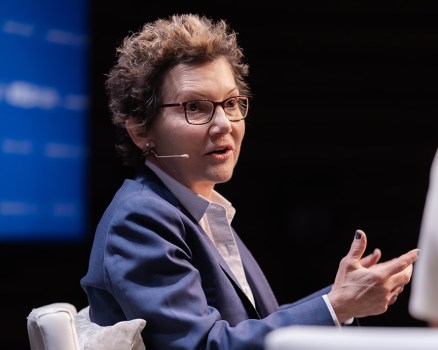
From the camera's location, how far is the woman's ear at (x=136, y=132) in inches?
99.1

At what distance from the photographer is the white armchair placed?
2.08 meters

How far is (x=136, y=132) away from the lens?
99.3 inches

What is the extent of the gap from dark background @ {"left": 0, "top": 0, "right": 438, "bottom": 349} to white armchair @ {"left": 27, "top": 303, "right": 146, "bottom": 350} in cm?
331

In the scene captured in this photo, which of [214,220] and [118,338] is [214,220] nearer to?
[214,220]

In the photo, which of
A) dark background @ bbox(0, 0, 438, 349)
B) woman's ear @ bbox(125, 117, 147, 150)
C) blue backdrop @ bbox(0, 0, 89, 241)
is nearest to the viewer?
woman's ear @ bbox(125, 117, 147, 150)

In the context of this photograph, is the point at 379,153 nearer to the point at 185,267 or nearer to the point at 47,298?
the point at 47,298

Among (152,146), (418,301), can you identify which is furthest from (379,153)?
(418,301)

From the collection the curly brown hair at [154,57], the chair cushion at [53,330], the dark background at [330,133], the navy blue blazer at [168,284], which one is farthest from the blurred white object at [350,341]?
the dark background at [330,133]

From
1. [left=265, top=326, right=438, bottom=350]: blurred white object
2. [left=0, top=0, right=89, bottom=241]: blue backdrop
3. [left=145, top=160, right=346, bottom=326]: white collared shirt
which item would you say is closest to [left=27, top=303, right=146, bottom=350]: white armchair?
[left=145, top=160, right=346, bottom=326]: white collared shirt

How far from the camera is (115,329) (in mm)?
2094

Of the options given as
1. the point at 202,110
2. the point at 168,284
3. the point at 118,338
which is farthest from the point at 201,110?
the point at 118,338

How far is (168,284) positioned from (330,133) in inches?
140

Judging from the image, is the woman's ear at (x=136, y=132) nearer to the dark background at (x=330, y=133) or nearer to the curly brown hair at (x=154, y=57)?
the curly brown hair at (x=154, y=57)

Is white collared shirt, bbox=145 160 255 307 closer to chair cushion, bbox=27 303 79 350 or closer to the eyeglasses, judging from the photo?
the eyeglasses
